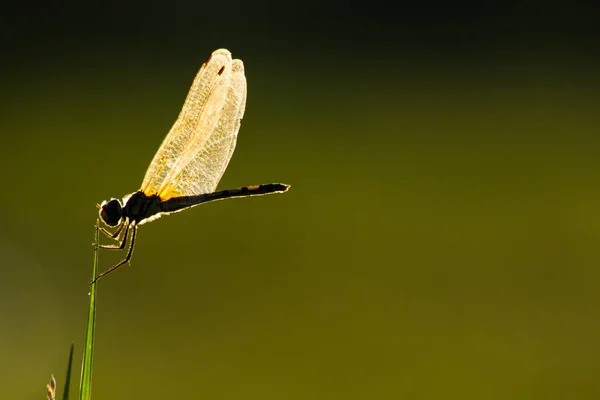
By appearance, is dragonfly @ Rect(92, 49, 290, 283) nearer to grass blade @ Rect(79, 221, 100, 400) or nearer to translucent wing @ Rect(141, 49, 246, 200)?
translucent wing @ Rect(141, 49, 246, 200)

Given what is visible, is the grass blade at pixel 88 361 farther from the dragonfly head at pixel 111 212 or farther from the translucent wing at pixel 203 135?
the translucent wing at pixel 203 135

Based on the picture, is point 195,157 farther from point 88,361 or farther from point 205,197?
point 88,361

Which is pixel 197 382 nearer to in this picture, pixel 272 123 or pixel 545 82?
pixel 272 123

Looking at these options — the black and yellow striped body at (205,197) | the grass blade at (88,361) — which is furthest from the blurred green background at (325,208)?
the grass blade at (88,361)

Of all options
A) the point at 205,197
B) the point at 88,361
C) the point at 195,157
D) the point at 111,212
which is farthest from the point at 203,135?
the point at 88,361

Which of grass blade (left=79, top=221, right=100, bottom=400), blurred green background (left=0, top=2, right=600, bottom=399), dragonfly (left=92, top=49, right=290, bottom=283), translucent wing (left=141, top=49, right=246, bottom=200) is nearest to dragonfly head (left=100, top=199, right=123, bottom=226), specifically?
dragonfly (left=92, top=49, right=290, bottom=283)

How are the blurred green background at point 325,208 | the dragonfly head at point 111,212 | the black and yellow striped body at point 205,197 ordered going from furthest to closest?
the blurred green background at point 325,208 < the black and yellow striped body at point 205,197 < the dragonfly head at point 111,212
